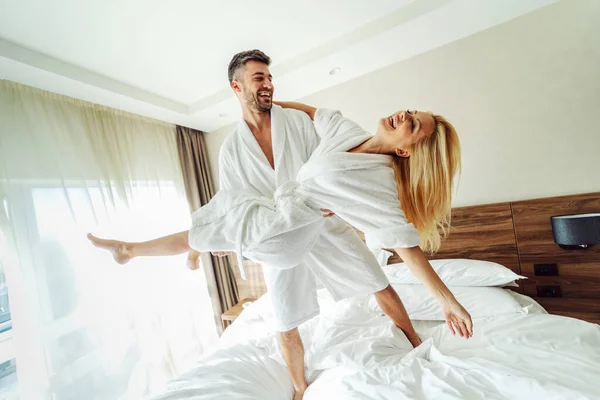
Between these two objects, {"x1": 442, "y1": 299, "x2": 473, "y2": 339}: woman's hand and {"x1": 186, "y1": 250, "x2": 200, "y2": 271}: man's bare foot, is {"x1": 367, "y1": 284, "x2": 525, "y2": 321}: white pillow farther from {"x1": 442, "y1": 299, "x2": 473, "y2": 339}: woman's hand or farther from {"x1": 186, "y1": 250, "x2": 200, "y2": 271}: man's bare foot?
{"x1": 186, "y1": 250, "x2": 200, "y2": 271}: man's bare foot

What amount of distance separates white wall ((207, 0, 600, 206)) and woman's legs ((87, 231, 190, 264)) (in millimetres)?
1864

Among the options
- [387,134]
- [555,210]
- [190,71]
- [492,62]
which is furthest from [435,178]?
[190,71]

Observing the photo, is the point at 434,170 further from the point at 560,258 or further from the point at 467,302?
the point at 560,258

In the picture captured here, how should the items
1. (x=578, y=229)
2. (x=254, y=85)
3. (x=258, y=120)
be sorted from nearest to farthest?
(x=254, y=85) < (x=258, y=120) < (x=578, y=229)

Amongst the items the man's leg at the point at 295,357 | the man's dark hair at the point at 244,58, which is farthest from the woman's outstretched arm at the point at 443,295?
the man's dark hair at the point at 244,58

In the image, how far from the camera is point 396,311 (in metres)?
1.25

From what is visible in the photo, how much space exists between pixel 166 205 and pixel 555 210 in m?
3.03

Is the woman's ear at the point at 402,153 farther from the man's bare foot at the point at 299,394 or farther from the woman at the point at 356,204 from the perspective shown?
the man's bare foot at the point at 299,394

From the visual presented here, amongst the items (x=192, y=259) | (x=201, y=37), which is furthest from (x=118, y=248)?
(x=201, y=37)

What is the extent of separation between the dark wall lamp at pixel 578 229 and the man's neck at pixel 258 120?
→ 66.3 inches

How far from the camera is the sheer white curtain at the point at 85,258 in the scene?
1.63 m

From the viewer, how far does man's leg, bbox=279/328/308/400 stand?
3.58 feet

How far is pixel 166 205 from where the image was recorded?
8.39 feet

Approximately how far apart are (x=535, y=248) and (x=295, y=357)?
1.66 m
